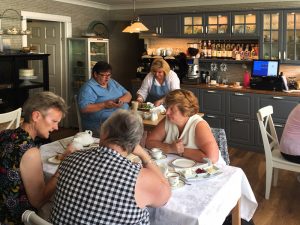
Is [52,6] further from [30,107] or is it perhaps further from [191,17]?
[30,107]

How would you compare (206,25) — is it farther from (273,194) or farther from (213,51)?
(273,194)

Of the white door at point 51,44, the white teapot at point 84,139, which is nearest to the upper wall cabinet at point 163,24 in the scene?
the white door at point 51,44

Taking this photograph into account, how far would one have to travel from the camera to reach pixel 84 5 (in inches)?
263

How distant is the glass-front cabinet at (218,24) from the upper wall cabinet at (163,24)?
1.90ft

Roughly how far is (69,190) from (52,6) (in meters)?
5.20

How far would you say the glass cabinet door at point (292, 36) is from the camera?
5.21 metres

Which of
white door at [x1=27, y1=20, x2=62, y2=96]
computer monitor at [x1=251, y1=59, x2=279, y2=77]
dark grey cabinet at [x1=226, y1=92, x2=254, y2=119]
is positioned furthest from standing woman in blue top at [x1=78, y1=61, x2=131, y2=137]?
white door at [x1=27, y1=20, x2=62, y2=96]

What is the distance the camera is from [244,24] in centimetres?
555

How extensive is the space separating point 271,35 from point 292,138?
2.69 metres

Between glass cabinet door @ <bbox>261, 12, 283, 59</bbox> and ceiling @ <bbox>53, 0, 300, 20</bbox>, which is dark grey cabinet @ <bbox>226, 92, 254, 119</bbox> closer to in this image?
glass cabinet door @ <bbox>261, 12, 283, 59</bbox>

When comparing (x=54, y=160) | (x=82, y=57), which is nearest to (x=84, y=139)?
(x=54, y=160)

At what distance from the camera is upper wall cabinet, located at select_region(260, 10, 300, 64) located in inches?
206

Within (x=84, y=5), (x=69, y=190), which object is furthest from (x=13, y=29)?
(x=69, y=190)

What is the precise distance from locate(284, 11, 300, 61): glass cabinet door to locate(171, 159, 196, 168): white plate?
3.74 meters
